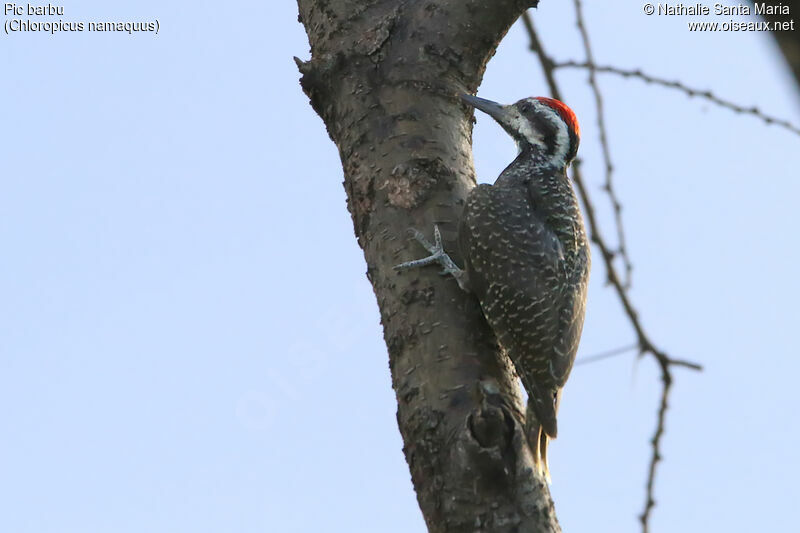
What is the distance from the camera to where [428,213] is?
3.35 metres

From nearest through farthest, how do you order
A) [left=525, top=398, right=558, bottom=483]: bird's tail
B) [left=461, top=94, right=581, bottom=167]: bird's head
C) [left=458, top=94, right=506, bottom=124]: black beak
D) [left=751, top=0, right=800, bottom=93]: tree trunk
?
[left=751, top=0, right=800, bottom=93]: tree trunk < [left=525, top=398, right=558, bottom=483]: bird's tail < [left=458, top=94, right=506, bottom=124]: black beak < [left=461, top=94, right=581, bottom=167]: bird's head

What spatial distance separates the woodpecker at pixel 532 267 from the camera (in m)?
3.35

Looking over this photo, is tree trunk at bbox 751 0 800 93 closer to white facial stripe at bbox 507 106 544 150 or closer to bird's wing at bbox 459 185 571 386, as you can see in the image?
bird's wing at bbox 459 185 571 386

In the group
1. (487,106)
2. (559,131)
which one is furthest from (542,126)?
(487,106)

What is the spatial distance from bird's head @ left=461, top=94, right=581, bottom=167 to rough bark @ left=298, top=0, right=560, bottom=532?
92 centimetres

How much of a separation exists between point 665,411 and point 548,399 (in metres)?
1.37

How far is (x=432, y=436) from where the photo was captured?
106 inches

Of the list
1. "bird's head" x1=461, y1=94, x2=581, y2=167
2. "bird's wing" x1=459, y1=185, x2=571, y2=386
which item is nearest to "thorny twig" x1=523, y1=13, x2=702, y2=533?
"bird's wing" x1=459, y1=185, x2=571, y2=386

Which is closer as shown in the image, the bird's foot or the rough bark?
the rough bark

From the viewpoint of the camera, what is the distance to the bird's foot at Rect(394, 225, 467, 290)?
3070 millimetres

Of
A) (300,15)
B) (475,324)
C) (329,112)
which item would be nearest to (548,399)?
(475,324)

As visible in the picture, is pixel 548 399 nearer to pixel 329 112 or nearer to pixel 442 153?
pixel 442 153

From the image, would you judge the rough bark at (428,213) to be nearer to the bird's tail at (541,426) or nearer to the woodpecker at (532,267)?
the woodpecker at (532,267)

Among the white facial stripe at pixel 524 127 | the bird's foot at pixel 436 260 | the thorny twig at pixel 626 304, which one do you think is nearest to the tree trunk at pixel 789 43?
the thorny twig at pixel 626 304
